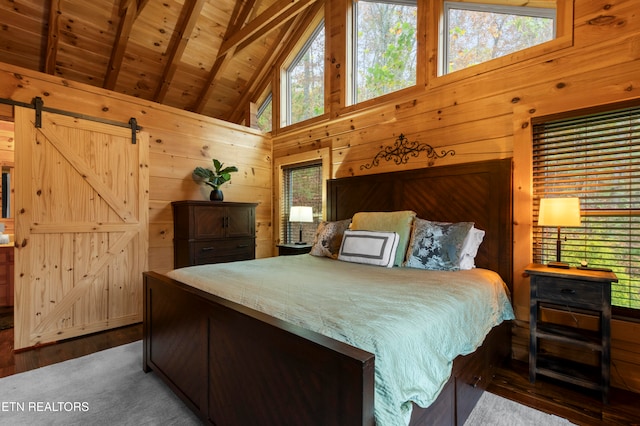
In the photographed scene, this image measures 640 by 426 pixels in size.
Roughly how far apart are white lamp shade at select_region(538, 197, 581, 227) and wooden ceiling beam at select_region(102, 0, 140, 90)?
15.3 ft

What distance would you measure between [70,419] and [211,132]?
132 inches

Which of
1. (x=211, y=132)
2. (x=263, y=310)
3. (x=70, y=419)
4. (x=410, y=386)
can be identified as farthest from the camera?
(x=211, y=132)

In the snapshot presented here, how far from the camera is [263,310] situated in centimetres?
140

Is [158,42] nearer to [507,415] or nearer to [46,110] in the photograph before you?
[46,110]

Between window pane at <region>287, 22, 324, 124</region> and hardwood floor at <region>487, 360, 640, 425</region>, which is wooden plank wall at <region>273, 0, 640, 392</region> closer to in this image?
hardwood floor at <region>487, 360, 640, 425</region>

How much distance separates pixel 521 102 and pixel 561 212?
104 cm

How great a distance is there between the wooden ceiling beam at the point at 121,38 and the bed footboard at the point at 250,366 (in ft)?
10.9

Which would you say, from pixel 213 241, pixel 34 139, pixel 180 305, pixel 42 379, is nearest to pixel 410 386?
pixel 180 305

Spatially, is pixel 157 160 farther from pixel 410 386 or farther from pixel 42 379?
pixel 410 386

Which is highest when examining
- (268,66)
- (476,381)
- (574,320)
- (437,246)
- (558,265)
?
(268,66)

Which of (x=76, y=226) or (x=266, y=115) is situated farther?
(x=266, y=115)

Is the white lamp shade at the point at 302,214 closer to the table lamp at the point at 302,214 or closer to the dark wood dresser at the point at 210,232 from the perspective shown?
the table lamp at the point at 302,214

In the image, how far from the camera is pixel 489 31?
9.02 ft

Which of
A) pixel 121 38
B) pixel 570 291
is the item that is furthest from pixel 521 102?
pixel 121 38
